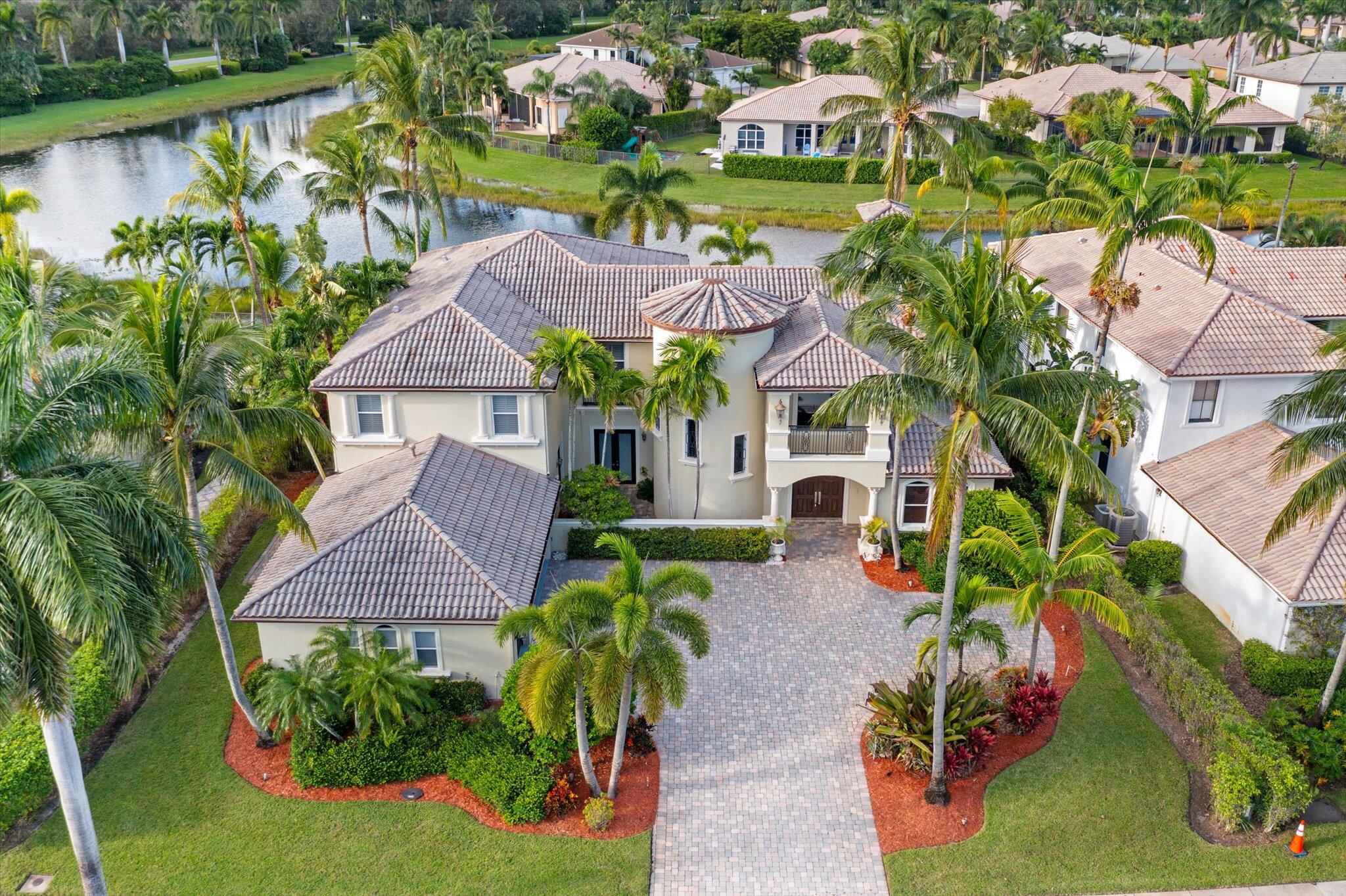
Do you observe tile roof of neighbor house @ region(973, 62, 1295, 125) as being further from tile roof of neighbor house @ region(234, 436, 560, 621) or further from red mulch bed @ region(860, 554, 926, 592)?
tile roof of neighbor house @ region(234, 436, 560, 621)

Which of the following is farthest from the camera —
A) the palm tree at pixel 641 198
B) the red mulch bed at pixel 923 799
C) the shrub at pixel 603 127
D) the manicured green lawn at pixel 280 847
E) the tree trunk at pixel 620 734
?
the shrub at pixel 603 127

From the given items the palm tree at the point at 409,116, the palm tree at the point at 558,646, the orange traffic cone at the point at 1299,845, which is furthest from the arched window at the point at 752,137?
the orange traffic cone at the point at 1299,845

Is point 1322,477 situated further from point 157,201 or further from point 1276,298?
point 157,201

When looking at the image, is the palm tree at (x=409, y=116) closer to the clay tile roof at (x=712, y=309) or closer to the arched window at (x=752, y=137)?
the clay tile roof at (x=712, y=309)

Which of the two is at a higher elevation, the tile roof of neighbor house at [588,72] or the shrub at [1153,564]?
the tile roof of neighbor house at [588,72]

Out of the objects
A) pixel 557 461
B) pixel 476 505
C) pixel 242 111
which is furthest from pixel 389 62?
pixel 242 111

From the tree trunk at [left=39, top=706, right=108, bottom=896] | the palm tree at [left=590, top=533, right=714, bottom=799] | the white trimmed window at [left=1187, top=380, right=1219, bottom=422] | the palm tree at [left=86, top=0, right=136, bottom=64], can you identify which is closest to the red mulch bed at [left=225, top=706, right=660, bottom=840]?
the palm tree at [left=590, top=533, right=714, bottom=799]

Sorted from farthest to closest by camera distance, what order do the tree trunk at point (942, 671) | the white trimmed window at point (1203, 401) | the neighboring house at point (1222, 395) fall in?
the white trimmed window at point (1203, 401) < the neighboring house at point (1222, 395) < the tree trunk at point (942, 671)
